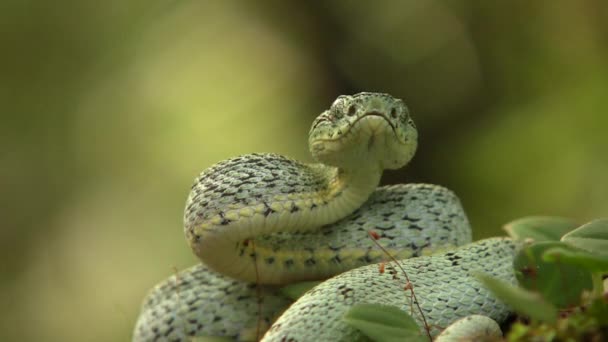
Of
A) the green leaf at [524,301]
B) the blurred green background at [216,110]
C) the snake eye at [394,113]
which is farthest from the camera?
the blurred green background at [216,110]

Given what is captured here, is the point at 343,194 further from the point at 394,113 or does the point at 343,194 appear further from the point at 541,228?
the point at 541,228

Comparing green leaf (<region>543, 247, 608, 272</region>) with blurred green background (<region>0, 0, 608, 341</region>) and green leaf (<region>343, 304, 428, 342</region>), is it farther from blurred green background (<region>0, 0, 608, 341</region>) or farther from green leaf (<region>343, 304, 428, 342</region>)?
blurred green background (<region>0, 0, 608, 341</region>)

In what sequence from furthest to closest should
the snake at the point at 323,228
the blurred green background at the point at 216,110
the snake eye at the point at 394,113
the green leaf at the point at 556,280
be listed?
the blurred green background at the point at 216,110 < the snake eye at the point at 394,113 < the snake at the point at 323,228 < the green leaf at the point at 556,280

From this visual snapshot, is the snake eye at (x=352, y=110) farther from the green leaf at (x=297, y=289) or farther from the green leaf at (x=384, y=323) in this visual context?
the green leaf at (x=384, y=323)

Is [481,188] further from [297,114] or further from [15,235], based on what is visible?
[15,235]

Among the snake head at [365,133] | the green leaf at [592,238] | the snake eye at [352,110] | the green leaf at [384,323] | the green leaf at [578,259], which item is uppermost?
the snake eye at [352,110]

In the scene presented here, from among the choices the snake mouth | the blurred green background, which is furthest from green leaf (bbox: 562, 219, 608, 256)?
the blurred green background

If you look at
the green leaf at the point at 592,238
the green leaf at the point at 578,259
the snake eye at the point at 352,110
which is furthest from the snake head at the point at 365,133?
the green leaf at the point at 578,259
